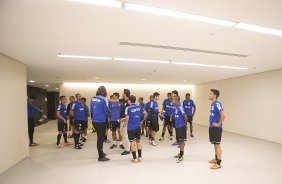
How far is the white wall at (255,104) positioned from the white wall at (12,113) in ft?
25.8

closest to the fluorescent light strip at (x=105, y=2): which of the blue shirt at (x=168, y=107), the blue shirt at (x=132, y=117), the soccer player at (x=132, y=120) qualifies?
the soccer player at (x=132, y=120)

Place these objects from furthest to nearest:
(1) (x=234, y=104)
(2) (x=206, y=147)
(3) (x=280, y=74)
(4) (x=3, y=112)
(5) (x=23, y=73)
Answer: (1) (x=234, y=104) < (3) (x=280, y=74) < (2) (x=206, y=147) < (5) (x=23, y=73) < (4) (x=3, y=112)

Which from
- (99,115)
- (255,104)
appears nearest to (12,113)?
(99,115)

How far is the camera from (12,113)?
4.46 meters

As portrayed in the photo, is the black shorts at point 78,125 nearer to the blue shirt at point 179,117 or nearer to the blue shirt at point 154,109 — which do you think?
the blue shirt at point 154,109

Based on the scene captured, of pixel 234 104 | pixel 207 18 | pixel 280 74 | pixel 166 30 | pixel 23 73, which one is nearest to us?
pixel 207 18

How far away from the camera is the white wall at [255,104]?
6.67m

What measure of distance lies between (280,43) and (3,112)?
579 centimetres

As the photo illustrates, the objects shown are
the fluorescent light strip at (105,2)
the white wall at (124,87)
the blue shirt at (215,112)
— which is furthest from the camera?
the white wall at (124,87)

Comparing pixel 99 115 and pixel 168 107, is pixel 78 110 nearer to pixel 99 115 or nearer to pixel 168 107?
pixel 99 115

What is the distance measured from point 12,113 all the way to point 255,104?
26.7 feet

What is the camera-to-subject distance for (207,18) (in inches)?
101

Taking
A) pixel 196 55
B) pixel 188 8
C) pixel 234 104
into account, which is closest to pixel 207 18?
pixel 188 8

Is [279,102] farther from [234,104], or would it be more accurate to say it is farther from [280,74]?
[234,104]
